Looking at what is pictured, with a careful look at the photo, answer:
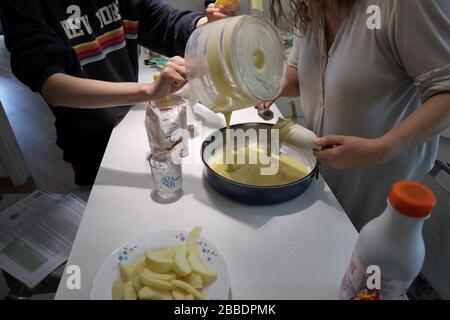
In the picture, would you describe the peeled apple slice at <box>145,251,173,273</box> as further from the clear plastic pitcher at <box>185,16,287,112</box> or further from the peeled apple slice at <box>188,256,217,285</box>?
the clear plastic pitcher at <box>185,16,287,112</box>

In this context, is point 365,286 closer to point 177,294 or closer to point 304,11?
point 177,294

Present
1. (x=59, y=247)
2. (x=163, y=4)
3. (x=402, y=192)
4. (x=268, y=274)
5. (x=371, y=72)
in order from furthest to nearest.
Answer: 1. (x=163, y=4)
2. (x=59, y=247)
3. (x=371, y=72)
4. (x=268, y=274)
5. (x=402, y=192)

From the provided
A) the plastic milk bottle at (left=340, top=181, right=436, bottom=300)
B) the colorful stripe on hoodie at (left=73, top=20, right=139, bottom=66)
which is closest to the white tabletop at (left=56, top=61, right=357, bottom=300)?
the plastic milk bottle at (left=340, top=181, right=436, bottom=300)

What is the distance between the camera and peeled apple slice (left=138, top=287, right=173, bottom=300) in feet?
1.69

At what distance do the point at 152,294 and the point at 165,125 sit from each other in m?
0.50

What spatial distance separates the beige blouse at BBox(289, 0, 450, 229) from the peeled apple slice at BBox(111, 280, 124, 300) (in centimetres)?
66

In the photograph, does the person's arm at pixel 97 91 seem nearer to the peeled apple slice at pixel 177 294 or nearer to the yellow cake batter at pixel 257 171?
the yellow cake batter at pixel 257 171

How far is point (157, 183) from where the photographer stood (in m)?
0.79

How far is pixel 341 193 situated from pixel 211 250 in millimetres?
531

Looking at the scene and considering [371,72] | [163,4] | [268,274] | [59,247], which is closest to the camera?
[268,274]

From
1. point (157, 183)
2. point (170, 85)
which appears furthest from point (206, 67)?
point (157, 183)

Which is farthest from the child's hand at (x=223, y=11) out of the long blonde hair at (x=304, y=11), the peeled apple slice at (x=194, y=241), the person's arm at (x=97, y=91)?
the peeled apple slice at (x=194, y=241)

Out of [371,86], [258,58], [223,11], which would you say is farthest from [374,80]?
[223,11]

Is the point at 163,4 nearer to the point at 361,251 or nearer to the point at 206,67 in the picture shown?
the point at 206,67
